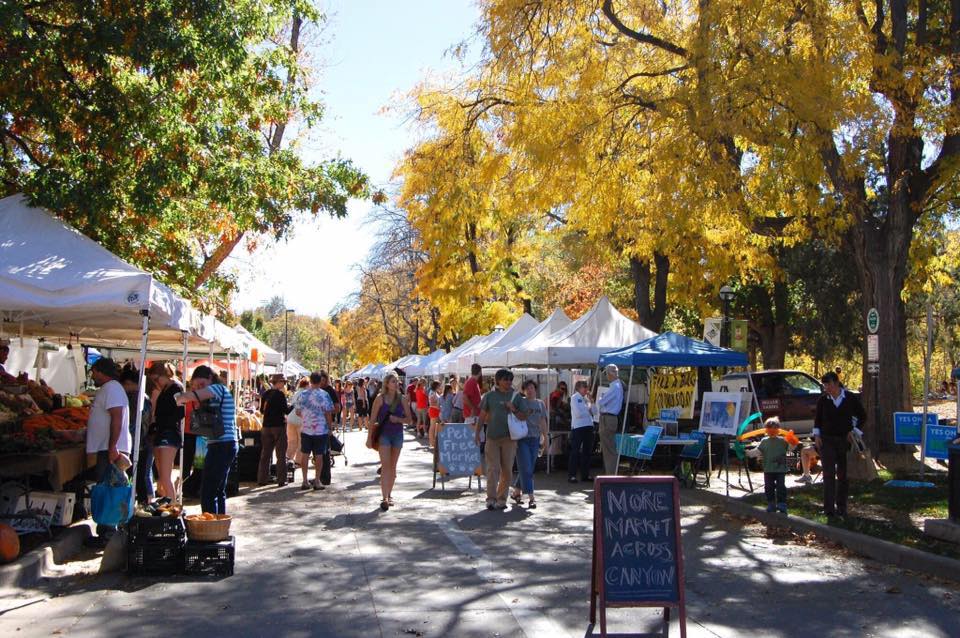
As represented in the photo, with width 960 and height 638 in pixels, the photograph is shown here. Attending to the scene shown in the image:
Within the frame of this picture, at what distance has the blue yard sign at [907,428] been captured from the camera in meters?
14.8

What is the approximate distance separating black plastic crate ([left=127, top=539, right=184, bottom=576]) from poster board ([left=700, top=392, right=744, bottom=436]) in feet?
28.7

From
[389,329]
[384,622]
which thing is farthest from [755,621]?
[389,329]

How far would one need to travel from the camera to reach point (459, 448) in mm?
15172

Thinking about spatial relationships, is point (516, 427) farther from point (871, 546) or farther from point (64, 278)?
point (64, 278)

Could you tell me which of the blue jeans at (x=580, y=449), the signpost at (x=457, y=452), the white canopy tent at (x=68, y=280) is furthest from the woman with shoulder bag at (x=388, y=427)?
the blue jeans at (x=580, y=449)

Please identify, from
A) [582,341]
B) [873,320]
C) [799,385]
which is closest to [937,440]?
[873,320]

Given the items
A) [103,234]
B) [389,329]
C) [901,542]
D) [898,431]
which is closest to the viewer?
[901,542]

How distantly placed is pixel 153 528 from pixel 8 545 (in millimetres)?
1157

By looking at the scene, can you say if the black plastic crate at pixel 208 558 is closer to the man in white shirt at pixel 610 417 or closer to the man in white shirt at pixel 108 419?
the man in white shirt at pixel 108 419

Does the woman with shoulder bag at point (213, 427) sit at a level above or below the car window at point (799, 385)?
below

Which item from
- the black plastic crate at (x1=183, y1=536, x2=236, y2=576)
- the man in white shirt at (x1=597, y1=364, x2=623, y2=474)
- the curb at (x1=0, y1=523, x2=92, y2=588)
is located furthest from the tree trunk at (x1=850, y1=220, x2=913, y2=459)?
the curb at (x1=0, y1=523, x2=92, y2=588)

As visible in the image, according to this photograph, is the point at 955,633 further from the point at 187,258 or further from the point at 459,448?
the point at 187,258

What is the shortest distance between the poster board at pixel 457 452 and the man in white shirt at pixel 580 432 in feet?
7.20

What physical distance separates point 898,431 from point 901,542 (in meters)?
5.90
